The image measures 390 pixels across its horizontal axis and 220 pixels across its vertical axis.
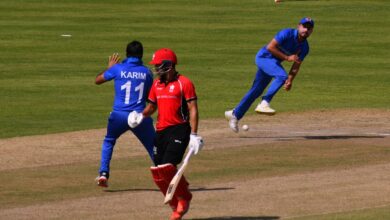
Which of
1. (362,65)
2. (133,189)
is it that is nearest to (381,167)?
(133,189)

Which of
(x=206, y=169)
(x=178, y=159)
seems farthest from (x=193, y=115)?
(x=206, y=169)

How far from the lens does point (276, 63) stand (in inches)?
872

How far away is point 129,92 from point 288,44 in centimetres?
620

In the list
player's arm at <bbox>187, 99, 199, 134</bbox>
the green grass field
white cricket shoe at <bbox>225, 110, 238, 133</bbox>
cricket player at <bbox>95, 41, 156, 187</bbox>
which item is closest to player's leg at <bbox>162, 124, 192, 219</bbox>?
player's arm at <bbox>187, 99, 199, 134</bbox>

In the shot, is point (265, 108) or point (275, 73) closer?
point (275, 73)

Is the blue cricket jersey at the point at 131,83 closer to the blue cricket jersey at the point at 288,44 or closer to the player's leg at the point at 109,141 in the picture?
the player's leg at the point at 109,141

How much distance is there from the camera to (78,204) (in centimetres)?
1539

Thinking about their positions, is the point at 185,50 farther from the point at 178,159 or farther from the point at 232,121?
the point at 178,159

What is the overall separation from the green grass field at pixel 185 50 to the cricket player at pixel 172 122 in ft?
27.5

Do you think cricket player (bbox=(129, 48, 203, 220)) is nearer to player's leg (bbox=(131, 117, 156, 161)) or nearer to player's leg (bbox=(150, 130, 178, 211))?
player's leg (bbox=(150, 130, 178, 211))

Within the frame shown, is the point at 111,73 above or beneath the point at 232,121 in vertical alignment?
above

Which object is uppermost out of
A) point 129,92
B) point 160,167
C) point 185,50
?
point 129,92

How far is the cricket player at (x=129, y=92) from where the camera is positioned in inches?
656

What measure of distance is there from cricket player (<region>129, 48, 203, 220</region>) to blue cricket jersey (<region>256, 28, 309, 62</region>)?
25.9ft
